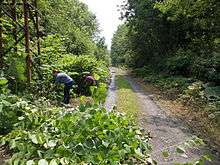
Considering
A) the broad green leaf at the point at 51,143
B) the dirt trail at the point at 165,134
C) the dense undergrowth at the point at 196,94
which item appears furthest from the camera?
the dense undergrowth at the point at 196,94

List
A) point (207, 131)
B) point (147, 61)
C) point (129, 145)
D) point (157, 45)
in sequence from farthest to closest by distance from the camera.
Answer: point (147, 61), point (157, 45), point (207, 131), point (129, 145)

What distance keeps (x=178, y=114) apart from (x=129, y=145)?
33.1 ft

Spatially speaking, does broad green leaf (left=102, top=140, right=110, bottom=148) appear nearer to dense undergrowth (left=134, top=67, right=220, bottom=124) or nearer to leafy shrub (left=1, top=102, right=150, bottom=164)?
leafy shrub (left=1, top=102, right=150, bottom=164)

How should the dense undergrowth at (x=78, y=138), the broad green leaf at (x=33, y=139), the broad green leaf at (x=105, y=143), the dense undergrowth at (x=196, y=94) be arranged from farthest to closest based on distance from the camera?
the dense undergrowth at (x=196, y=94), the broad green leaf at (x=105, y=143), the dense undergrowth at (x=78, y=138), the broad green leaf at (x=33, y=139)

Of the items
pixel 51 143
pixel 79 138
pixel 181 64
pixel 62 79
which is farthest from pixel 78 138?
pixel 181 64

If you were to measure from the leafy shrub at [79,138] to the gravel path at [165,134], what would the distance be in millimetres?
1119

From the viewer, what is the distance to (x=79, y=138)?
23.5 ft

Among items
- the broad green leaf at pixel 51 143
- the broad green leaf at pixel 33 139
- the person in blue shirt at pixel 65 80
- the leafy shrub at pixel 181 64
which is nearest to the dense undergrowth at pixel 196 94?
the leafy shrub at pixel 181 64

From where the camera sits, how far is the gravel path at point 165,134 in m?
9.85

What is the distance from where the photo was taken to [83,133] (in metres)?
7.34

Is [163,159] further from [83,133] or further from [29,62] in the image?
[29,62]

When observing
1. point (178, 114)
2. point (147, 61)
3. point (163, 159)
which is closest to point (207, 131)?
point (178, 114)

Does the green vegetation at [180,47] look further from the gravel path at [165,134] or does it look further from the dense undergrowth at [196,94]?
the gravel path at [165,134]

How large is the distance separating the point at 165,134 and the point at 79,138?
19.9 ft
